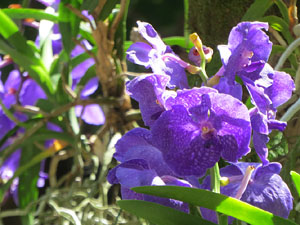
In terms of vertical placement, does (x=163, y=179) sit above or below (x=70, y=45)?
above

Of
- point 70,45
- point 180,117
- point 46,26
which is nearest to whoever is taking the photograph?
point 180,117

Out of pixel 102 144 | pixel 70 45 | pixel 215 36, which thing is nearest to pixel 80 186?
pixel 102 144

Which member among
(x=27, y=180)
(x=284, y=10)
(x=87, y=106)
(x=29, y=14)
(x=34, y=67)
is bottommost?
(x=27, y=180)

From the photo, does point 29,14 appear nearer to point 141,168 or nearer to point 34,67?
point 34,67

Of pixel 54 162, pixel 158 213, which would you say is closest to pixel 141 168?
pixel 158 213

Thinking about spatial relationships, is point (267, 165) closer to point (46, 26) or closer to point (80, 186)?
point (80, 186)

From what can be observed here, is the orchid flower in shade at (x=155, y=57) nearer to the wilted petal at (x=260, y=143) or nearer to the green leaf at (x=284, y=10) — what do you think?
the wilted petal at (x=260, y=143)
